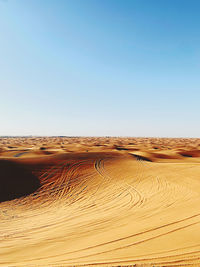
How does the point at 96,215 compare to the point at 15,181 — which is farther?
the point at 15,181

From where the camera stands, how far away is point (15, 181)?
10734 millimetres

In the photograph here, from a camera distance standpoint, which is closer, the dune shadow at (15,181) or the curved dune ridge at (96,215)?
the curved dune ridge at (96,215)

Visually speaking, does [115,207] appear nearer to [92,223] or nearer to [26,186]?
[92,223]

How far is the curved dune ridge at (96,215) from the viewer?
3.90 metres

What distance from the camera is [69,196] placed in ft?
30.6

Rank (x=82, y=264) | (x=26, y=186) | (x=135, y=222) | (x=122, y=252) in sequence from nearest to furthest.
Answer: (x=82, y=264)
(x=122, y=252)
(x=135, y=222)
(x=26, y=186)

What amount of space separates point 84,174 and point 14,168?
5389mm

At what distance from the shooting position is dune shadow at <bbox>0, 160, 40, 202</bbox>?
9552 millimetres

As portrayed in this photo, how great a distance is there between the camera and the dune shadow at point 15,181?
31.3 feet

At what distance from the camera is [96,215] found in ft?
21.9

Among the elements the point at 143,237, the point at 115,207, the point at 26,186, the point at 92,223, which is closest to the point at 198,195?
the point at 115,207

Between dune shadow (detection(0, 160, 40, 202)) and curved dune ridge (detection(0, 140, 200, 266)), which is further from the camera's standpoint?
dune shadow (detection(0, 160, 40, 202))

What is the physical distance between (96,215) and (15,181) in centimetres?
689

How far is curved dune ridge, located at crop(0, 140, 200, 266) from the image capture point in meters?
3.90
